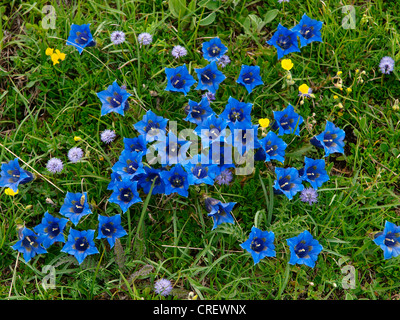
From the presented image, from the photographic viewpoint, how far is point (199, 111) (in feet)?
11.8

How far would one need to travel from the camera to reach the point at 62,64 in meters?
4.07

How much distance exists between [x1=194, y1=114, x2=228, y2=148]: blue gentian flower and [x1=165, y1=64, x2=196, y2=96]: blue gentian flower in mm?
463

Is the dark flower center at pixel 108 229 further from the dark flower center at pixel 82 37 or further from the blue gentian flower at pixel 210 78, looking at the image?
the dark flower center at pixel 82 37

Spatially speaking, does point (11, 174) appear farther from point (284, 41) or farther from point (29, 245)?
point (284, 41)

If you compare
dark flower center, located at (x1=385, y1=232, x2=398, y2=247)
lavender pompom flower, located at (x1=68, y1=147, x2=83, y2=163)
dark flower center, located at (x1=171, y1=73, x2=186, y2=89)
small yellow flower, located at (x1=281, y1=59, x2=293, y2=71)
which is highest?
small yellow flower, located at (x1=281, y1=59, x2=293, y2=71)

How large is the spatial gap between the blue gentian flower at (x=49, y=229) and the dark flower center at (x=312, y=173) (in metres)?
2.12

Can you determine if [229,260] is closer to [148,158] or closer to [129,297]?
[129,297]

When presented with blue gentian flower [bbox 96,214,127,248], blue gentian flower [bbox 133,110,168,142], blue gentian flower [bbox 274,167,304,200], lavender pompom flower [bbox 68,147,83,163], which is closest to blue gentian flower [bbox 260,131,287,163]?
blue gentian flower [bbox 274,167,304,200]

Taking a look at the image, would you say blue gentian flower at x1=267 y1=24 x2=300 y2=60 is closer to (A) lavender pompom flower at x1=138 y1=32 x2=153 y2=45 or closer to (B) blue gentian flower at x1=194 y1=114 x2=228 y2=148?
(B) blue gentian flower at x1=194 y1=114 x2=228 y2=148

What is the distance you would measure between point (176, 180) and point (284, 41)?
1774 millimetres

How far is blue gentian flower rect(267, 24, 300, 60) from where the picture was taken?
12.6 ft

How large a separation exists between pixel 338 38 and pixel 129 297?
3.28m

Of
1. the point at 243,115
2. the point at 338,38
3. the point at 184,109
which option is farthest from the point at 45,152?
the point at 338,38

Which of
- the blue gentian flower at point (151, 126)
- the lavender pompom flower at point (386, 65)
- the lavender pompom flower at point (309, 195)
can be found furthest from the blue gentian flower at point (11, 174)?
the lavender pompom flower at point (386, 65)
